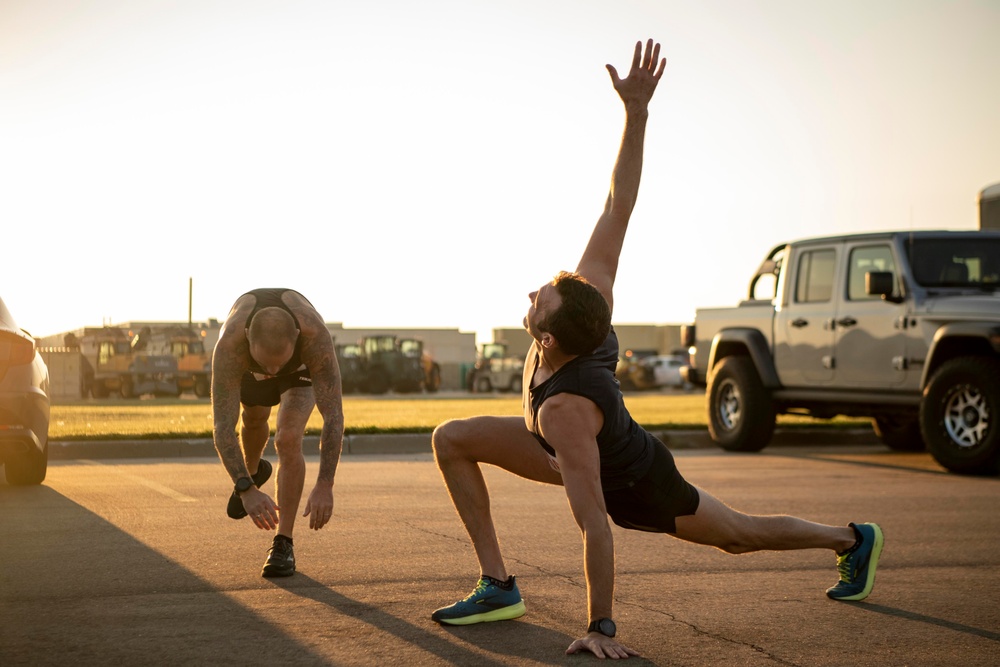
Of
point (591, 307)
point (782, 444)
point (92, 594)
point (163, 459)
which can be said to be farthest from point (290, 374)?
point (782, 444)

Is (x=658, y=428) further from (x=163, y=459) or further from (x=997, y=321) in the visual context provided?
(x=163, y=459)

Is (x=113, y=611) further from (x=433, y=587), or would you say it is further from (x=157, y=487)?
(x=157, y=487)

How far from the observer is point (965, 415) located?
11016 mm

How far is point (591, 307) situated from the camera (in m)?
4.09

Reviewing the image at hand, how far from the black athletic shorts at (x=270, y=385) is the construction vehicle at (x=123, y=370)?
32992 millimetres

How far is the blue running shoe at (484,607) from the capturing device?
463cm

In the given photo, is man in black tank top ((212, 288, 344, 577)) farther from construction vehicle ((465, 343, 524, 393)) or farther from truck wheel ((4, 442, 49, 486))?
construction vehicle ((465, 343, 524, 393))

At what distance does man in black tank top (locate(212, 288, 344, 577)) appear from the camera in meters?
5.16

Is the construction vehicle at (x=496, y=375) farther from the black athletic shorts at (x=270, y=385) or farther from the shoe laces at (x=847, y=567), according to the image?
the shoe laces at (x=847, y=567)

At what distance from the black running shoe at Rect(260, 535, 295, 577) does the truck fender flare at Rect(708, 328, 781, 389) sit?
8627mm

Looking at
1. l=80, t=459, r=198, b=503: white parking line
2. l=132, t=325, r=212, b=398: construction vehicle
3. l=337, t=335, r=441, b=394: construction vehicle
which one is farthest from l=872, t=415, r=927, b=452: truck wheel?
l=337, t=335, r=441, b=394: construction vehicle

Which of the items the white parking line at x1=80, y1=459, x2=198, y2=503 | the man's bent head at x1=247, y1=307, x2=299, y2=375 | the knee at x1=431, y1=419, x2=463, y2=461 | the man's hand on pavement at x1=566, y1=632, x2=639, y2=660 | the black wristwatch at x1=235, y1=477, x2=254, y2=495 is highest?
the man's bent head at x1=247, y1=307, x2=299, y2=375

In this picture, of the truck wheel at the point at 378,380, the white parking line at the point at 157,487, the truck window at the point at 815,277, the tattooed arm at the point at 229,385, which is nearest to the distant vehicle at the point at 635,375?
the truck wheel at the point at 378,380

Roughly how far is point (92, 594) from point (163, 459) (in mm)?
7425
